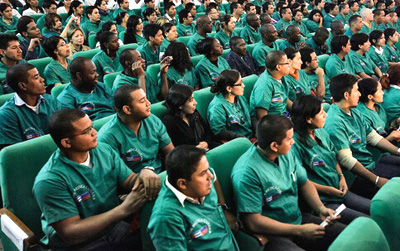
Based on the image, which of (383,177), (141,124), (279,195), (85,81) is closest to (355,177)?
(383,177)

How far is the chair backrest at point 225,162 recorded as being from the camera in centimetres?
172

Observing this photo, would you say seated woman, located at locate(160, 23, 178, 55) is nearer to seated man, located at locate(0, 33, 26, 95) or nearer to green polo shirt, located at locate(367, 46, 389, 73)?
seated man, located at locate(0, 33, 26, 95)

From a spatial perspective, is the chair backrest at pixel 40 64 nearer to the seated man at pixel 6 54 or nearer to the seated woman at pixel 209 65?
the seated man at pixel 6 54

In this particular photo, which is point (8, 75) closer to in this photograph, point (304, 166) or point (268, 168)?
point (268, 168)

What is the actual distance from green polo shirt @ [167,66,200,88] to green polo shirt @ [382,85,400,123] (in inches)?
62.7

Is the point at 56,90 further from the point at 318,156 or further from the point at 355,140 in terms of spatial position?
the point at 355,140

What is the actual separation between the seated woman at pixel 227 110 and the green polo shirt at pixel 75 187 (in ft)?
3.24

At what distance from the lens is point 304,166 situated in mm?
2018

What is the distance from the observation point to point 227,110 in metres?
Result: 2.57

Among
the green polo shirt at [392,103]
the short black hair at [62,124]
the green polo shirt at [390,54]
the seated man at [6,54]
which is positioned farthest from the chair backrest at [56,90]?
the green polo shirt at [390,54]

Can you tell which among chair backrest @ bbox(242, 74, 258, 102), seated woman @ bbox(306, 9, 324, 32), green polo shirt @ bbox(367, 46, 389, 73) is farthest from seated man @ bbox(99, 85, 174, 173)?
seated woman @ bbox(306, 9, 324, 32)

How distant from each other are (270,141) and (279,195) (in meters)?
0.25

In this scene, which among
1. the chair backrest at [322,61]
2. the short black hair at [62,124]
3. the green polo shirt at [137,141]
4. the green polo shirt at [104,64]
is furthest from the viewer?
the chair backrest at [322,61]

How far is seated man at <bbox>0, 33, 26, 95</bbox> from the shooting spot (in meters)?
3.08
